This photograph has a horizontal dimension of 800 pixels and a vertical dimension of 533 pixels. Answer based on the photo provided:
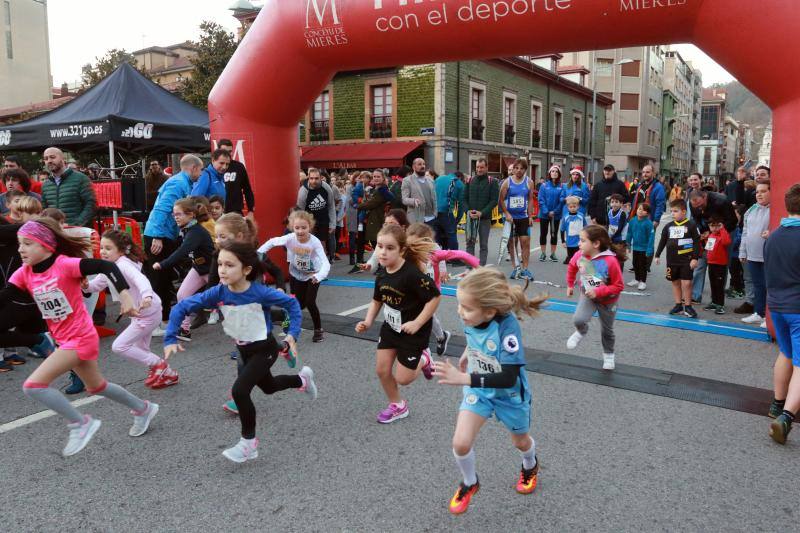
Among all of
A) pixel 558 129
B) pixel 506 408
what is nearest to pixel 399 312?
pixel 506 408

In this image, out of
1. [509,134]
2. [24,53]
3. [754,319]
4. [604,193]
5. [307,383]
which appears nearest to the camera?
[307,383]

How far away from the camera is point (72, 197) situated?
23.4 feet

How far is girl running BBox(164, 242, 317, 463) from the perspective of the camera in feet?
11.3

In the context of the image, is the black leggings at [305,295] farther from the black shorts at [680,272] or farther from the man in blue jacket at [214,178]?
the black shorts at [680,272]

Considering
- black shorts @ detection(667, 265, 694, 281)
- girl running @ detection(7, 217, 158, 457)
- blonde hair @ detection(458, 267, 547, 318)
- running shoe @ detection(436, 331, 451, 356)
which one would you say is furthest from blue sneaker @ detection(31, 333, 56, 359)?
black shorts @ detection(667, 265, 694, 281)

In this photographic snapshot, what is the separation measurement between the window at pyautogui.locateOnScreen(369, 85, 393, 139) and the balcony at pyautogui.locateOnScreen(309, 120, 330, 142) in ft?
8.54

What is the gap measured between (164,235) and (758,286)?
23.1 ft

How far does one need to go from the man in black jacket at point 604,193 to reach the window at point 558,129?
2711 centimetres

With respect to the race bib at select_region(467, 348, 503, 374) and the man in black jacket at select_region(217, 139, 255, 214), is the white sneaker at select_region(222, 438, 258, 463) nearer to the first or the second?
the race bib at select_region(467, 348, 503, 374)

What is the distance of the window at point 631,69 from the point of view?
170ft

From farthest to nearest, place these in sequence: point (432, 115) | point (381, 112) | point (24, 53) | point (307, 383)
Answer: point (24, 53)
point (381, 112)
point (432, 115)
point (307, 383)

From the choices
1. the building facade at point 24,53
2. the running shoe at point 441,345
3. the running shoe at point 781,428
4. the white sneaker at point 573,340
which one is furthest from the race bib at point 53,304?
the building facade at point 24,53

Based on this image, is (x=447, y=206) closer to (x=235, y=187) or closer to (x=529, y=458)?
(x=235, y=187)

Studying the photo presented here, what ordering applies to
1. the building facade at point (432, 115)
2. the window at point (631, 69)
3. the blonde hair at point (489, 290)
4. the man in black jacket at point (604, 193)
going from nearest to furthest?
the blonde hair at point (489, 290), the man in black jacket at point (604, 193), the building facade at point (432, 115), the window at point (631, 69)
